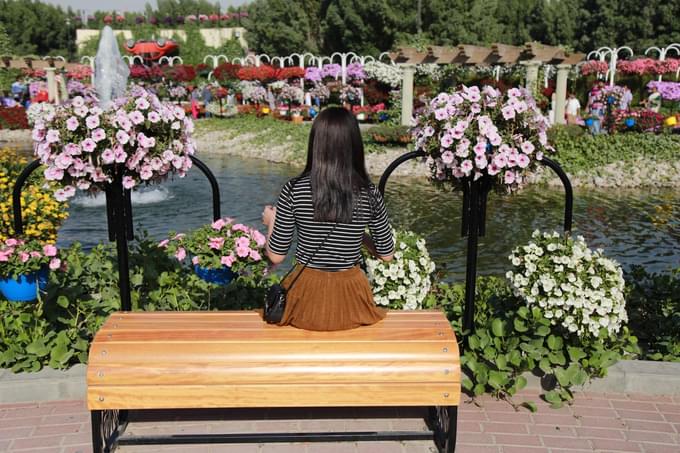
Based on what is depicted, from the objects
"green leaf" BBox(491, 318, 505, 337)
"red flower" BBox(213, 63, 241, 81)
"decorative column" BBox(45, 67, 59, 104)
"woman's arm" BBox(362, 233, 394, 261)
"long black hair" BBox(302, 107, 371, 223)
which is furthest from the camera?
"red flower" BBox(213, 63, 241, 81)

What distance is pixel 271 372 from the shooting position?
2.92m

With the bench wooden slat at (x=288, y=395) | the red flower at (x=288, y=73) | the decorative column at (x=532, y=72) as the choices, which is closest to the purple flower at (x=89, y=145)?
the bench wooden slat at (x=288, y=395)

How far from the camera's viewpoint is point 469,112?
3.65m

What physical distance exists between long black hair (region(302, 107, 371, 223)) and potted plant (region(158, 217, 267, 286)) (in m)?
2.03

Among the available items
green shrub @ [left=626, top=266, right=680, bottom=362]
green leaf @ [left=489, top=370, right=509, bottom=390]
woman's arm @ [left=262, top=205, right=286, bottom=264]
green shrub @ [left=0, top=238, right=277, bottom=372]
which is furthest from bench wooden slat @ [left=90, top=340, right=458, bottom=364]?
green shrub @ [left=626, top=266, right=680, bottom=362]

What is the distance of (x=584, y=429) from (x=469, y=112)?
170cm

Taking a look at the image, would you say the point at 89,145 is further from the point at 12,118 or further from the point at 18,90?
the point at 18,90

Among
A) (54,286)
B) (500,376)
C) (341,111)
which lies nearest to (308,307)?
(341,111)

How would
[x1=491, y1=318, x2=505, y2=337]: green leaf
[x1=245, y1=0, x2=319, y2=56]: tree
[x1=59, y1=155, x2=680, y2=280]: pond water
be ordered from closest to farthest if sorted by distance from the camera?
[x1=491, y1=318, x2=505, y2=337]: green leaf → [x1=59, y1=155, x2=680, y2=280]: pond water → [x1=245, y1=0, x2=319, y2=56]: tree

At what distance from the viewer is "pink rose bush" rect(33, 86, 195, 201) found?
348 cm

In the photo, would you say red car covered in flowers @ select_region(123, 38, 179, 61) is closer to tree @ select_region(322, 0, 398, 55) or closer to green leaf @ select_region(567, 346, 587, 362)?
tree @ select_region(322, 0, 398, 55)

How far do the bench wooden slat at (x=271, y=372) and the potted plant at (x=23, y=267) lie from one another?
181 centimetres

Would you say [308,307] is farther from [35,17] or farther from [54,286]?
[35,17]

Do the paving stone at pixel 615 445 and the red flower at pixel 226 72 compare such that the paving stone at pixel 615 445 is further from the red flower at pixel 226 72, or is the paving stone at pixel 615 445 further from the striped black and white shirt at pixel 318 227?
the red flower at pixel 226 72
